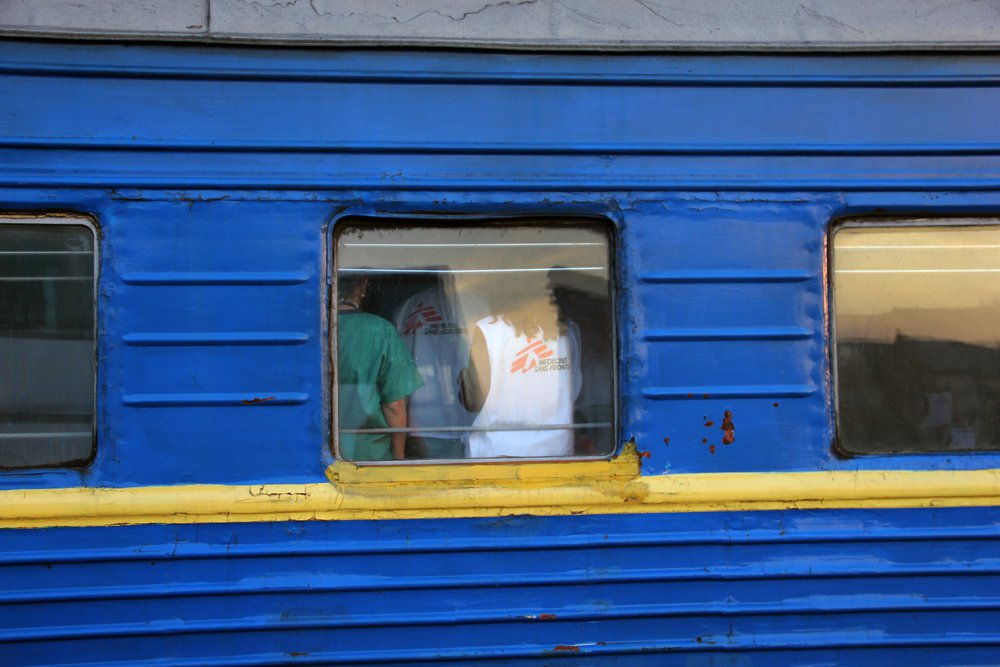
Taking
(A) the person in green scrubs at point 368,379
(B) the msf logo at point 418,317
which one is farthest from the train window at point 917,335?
(A) the person in green scrubs at point 368,379

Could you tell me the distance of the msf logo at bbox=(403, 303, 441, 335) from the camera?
2.52 m

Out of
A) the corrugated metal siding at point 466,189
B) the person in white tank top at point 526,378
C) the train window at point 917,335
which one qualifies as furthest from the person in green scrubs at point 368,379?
the train window at point 917,335

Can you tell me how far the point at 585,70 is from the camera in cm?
248

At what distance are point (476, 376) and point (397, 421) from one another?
0.91 feet

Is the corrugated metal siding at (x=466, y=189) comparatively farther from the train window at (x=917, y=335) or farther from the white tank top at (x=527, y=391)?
the white tank top at (x=527, y=391)

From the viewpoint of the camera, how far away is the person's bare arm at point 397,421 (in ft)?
8.22

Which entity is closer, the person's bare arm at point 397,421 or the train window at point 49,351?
the train window at point 49,351

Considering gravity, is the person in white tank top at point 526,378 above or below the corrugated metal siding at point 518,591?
above

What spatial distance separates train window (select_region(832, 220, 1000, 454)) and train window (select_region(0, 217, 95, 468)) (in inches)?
87.9

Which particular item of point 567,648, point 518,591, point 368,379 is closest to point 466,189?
point 368,379

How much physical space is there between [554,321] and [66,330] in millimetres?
1431

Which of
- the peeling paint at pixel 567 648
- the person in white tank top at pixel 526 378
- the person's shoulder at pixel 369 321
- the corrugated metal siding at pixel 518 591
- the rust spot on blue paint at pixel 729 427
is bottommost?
the peeling paint at pixel 567 648

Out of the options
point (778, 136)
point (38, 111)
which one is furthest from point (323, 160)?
point (778, 136)

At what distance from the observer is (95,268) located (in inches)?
92.9
